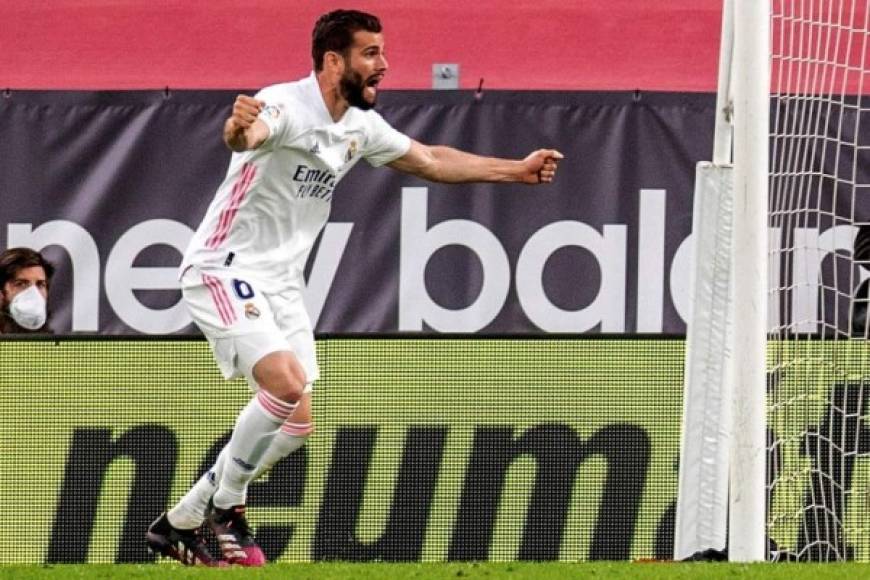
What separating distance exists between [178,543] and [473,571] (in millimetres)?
1543

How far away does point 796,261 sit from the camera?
8.65 m

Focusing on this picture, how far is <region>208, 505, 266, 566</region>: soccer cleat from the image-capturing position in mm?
6594

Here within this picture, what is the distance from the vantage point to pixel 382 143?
6.97m

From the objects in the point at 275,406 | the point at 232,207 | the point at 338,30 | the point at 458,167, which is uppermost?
the point at 338,30

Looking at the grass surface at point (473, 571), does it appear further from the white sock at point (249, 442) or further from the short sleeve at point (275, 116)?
the short sleeve at point (275, 116)

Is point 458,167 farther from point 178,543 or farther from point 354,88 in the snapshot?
point 178,543

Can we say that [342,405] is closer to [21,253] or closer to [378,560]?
[378,560]

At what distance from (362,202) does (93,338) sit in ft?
10.1

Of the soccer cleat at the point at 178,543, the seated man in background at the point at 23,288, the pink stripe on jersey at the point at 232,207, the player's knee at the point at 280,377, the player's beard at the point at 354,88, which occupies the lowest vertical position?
the soccer cleat at the point at 178,543

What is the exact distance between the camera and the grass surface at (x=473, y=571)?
559 cm

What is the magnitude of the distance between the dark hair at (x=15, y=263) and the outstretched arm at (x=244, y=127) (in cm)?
257

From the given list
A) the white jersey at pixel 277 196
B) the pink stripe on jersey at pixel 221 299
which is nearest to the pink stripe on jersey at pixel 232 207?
the white jersey at pixel 277 196

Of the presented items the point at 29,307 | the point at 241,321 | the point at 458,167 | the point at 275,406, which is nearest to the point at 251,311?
the point at 241,321

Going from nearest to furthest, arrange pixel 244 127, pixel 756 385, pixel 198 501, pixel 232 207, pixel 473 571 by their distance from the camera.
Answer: pixel 473 571, pixel 244 127, pixel 756 385, pixel 232 207, pixel 198 501
